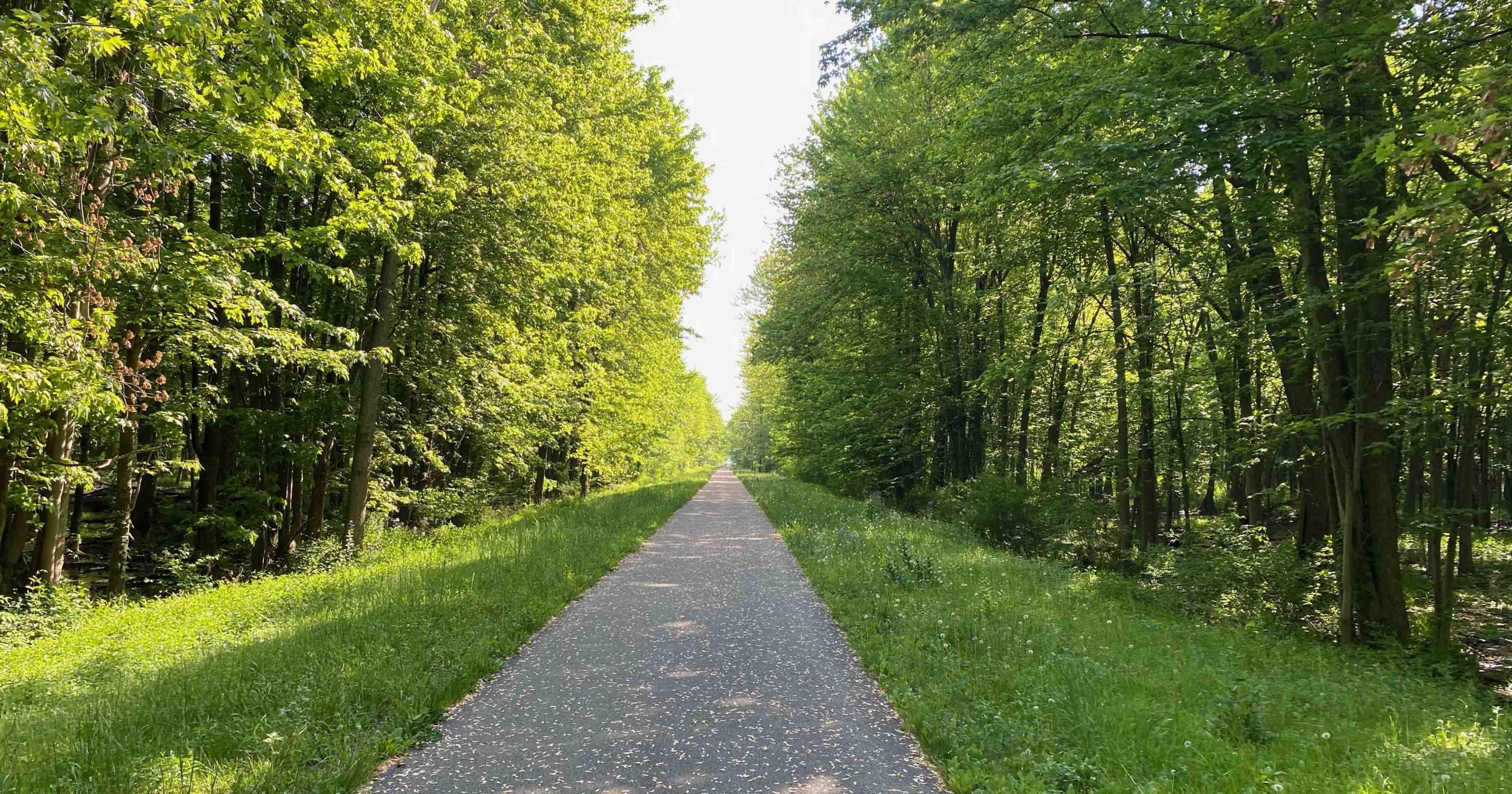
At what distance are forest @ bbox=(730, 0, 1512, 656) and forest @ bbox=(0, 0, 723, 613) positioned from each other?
605 cm

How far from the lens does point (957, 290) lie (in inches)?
792

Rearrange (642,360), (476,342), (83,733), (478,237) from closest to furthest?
(83,733), (478,237), (476,342), (642,360)

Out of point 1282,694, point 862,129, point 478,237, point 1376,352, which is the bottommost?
point 1282,694

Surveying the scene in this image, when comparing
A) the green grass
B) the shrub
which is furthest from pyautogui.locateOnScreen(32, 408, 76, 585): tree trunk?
the shrub

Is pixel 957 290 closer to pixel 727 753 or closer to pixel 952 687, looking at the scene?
pixel 952 687

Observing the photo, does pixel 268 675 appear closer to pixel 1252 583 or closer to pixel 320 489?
pixel 320 489

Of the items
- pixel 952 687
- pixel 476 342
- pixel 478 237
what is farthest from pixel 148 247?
pixel 952 687

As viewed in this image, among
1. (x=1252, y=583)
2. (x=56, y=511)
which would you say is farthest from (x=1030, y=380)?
(x=56, y=511)

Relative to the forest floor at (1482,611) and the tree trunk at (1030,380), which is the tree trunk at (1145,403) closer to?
the tree trunk at (1030,380)

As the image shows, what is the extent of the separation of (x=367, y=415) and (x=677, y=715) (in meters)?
10.4

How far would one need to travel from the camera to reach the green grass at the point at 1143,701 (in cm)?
367

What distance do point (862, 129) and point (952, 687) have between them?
17.6 m

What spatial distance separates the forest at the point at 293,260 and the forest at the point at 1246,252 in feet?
19.8

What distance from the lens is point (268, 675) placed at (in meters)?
4.92
